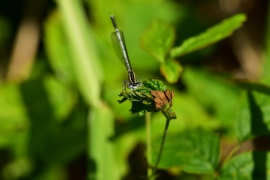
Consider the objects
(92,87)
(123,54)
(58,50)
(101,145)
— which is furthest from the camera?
(58,50)

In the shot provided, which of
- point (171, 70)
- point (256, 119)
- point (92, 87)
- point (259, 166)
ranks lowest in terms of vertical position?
point (259, 166)

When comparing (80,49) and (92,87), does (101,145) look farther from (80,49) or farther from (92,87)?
(80,49)

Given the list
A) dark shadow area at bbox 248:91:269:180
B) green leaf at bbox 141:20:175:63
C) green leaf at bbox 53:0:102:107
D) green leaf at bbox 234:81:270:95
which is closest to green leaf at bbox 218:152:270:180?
dark shadow area at bbox 248:91:269:180

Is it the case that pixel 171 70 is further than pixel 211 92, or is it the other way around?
pixel 211 92

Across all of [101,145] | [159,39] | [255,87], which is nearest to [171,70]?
[159,39]

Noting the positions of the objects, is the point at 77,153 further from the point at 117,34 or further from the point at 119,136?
the point at 117,34

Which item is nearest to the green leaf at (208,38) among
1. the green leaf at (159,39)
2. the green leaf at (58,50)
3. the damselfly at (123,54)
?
the green leaf at (159,39)
